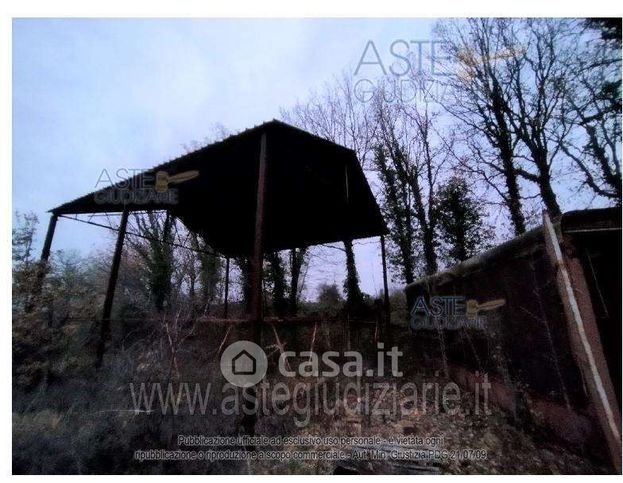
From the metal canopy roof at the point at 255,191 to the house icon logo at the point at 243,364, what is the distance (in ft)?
9.16

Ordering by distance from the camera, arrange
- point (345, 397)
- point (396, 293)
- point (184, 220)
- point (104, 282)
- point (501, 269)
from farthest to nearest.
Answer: point (396, 293) < point (104, 282) < point (184, 220) < point (345, 397) < point (501, 269)

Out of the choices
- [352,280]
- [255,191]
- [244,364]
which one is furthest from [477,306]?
[352,280]

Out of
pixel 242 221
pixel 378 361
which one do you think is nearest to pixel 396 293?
pixel 378 361

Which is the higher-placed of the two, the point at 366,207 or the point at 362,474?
the point at 366,207

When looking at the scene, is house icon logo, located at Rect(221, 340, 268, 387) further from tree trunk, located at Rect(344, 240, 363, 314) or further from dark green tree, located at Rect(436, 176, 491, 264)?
dark green tree, located at Rect(436, 176, 491, 264)

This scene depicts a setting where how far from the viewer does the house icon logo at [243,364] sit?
442 cm

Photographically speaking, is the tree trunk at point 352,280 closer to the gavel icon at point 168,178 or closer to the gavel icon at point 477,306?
the gavel icon at point 477,306

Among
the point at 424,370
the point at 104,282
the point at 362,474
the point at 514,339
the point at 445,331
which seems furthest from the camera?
the point at 104,282

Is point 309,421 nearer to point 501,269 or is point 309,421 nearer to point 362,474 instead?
point 362,474

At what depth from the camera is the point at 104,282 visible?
1394 centimetres

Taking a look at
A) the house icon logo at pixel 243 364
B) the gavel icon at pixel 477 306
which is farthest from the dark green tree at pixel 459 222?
the house icon logo at pixel 243 364

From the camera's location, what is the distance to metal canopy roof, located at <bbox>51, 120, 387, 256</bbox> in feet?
19.8

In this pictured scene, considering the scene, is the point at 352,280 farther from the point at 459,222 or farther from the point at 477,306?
the point at 477,306

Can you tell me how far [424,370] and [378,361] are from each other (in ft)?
4.15
